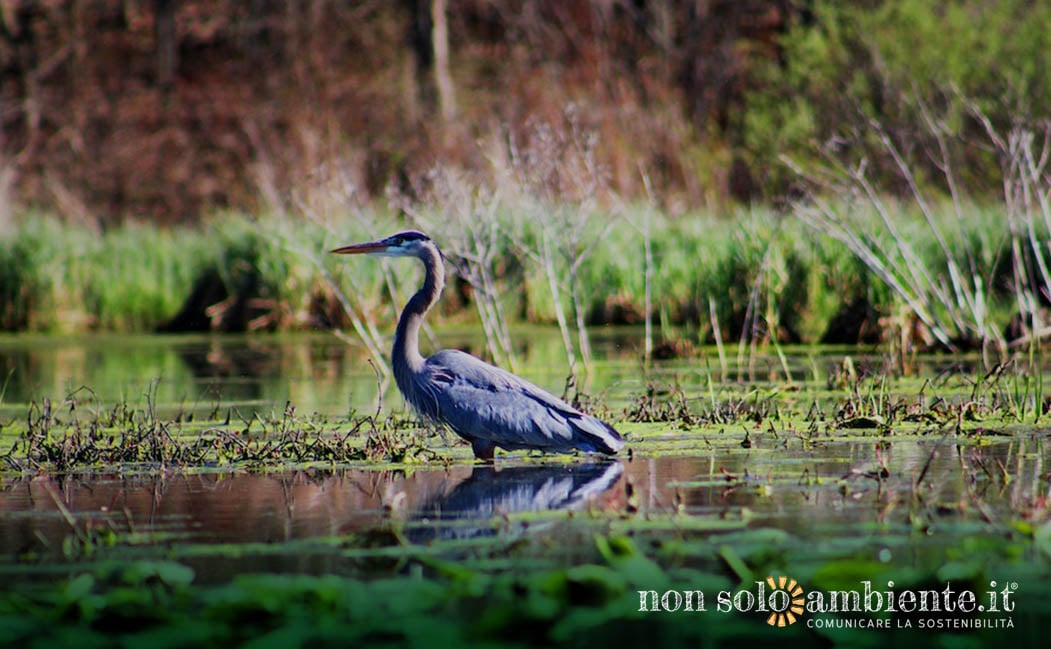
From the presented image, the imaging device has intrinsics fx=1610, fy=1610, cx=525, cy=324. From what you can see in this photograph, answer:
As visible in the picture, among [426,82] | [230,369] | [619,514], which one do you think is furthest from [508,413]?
[426,82]

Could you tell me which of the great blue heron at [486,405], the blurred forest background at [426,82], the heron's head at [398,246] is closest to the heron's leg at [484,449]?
the great blue heron at [486,405]

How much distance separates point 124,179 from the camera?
3102 centimetres

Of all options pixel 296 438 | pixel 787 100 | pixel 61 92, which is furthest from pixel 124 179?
pixel 296 438

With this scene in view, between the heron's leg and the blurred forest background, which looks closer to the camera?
the heron's leg

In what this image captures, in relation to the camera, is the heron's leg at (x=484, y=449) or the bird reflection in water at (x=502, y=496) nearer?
the bird reflection in water at (x=502, y=496)

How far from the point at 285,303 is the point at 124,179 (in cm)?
1460

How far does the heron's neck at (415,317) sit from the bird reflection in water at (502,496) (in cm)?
80

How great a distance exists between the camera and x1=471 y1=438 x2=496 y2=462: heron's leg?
7582 mm

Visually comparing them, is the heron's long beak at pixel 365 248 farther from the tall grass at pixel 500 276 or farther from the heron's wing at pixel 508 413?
the tall grass at pixel 500 276

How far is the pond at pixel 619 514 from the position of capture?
4461mm

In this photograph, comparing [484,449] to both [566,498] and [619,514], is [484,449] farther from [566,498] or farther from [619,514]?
[619,514]

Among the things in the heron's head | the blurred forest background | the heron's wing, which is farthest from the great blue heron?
the blurred forest background

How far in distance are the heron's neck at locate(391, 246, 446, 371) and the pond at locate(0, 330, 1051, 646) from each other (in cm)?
42

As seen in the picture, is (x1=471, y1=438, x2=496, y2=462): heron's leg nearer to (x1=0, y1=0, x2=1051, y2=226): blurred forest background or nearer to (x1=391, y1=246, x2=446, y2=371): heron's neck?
(x1=391, y1=246, x2=446, y2=371): heron's neck
